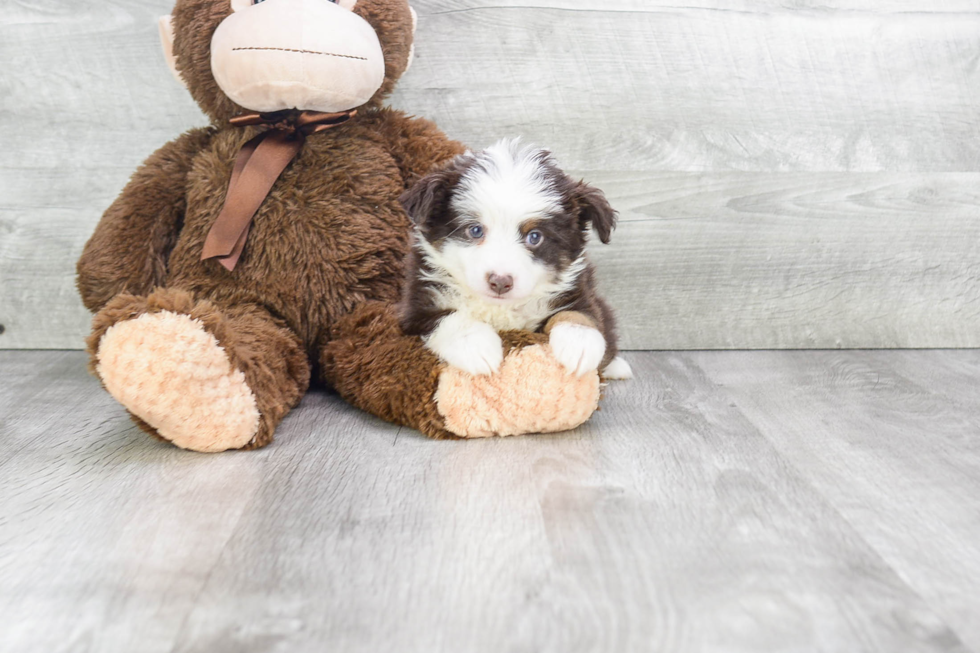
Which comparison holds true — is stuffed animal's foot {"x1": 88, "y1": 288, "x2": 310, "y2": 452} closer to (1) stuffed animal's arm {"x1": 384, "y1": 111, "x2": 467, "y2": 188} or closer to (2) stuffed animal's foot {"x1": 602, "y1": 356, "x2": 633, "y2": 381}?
(1) stuffed animal's arm {"x1": 384, "y1": 111, "x2": 467, "y2": 188}

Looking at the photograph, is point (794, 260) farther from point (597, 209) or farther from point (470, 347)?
point (470, 347)

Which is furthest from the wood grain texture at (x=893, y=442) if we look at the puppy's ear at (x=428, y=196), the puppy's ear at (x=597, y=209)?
the puppy's ear at (x=428, y=196)

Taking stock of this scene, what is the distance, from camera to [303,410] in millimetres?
1759

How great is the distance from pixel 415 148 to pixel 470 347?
1.96 ft

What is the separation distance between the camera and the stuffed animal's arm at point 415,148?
6.19 ft

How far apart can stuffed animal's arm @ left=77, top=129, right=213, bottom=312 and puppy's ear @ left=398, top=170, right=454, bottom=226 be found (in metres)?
0.69

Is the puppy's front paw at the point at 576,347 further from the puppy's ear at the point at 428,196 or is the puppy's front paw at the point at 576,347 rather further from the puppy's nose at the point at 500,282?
the puppy's ear at the point at 428,196

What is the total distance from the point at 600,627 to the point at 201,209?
1319mm

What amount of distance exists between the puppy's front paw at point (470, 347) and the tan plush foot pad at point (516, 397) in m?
0.02

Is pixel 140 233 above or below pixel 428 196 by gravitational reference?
below

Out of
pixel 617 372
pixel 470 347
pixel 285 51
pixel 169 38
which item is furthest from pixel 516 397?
pixel 169 38

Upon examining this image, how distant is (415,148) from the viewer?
189cm

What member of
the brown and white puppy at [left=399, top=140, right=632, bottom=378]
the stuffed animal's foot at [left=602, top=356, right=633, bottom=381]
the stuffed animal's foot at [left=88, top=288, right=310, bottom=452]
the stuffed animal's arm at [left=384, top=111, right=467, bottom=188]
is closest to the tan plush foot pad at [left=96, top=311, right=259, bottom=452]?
the stuffed animal's foot at [left=88, top=288, right=310, bottom=452]

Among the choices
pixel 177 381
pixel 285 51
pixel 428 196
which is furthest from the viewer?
pixel 285 51
